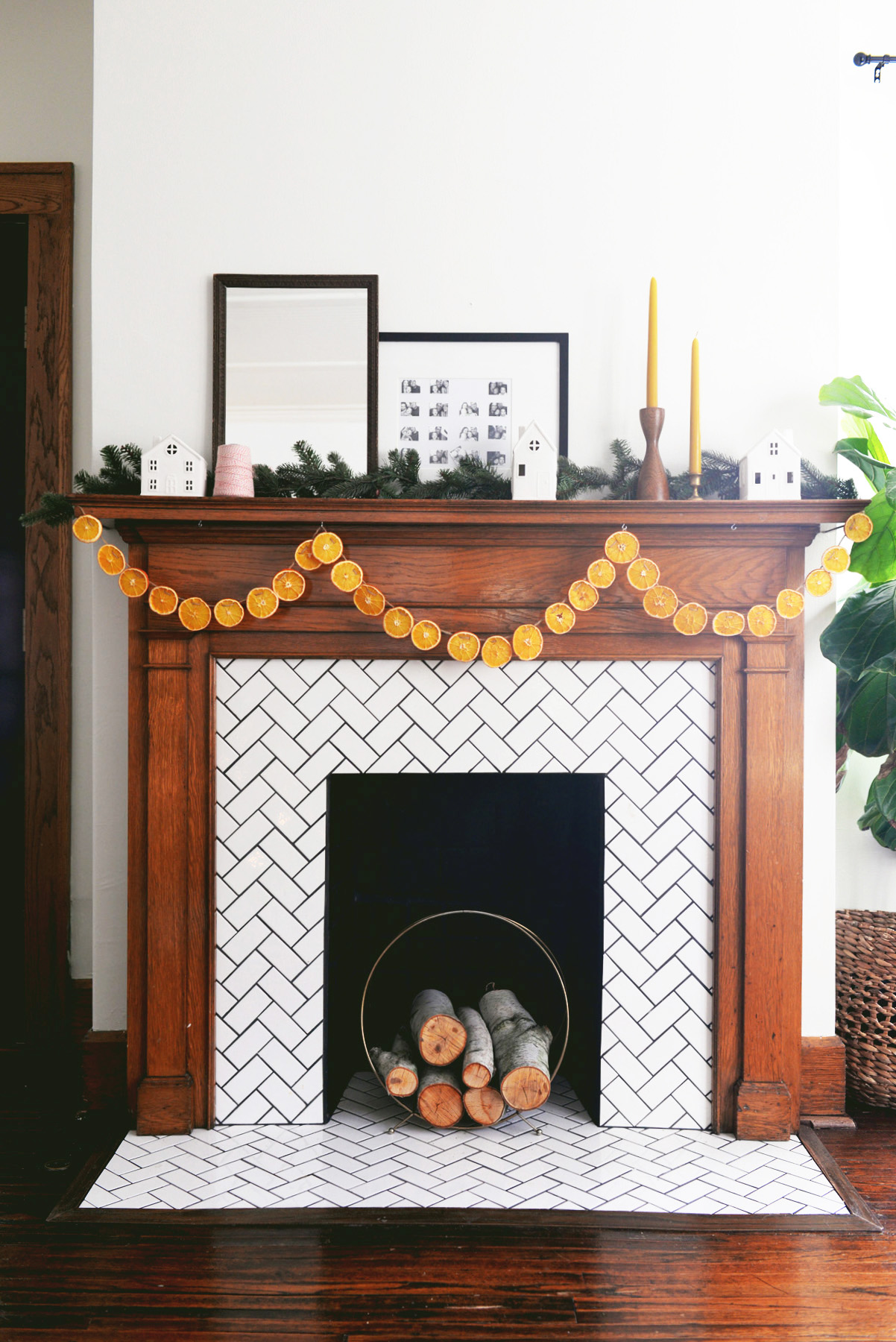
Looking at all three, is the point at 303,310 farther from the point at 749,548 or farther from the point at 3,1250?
the point at 3,1250

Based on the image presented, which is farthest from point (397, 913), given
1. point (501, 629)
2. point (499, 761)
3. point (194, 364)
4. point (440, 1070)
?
point (194, 364)

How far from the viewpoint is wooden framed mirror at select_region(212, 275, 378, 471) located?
218 centimetres

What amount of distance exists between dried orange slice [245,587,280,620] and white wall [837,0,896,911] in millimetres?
1785

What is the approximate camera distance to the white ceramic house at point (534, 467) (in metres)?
2.02

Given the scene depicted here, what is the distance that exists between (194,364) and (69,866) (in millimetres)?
1466

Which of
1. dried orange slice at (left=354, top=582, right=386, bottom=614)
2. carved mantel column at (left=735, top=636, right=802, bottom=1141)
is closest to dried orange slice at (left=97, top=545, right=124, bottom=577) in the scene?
dried orange slice at (left=354, top=582, right=386, bottom=614)

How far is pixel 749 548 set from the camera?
2.10m

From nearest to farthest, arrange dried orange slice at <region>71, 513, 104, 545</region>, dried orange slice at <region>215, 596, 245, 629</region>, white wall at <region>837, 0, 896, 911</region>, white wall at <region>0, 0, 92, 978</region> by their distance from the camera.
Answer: dried orange slice at <region>71, 513, 104, 545</region> < dried orange slice at <region>215, 596, 245, 629</region> < white wall at <region>0, 0, 92, 978</region> < white wall at <region>837, 0, 896, 911</region>

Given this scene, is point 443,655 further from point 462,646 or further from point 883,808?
point 883,808

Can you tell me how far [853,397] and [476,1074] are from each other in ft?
5.89

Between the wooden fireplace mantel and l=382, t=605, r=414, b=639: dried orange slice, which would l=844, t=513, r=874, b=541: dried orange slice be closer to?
the wooden fireplace mantel

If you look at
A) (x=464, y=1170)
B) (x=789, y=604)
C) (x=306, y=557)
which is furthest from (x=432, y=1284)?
(x=789, y=604)

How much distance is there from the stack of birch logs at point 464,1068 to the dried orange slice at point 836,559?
1.29m

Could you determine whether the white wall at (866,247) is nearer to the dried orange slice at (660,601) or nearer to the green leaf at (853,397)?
the green leaf at (853,397)
